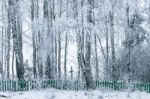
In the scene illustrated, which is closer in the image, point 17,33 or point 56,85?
point 17,33

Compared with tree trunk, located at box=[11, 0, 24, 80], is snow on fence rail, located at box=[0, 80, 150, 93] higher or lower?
lower

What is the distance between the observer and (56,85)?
25.0 meters

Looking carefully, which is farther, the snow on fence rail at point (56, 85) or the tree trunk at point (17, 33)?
the snow on fence rail at point (56, 85)

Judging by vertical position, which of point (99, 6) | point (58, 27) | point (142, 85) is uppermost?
point (99, 6)

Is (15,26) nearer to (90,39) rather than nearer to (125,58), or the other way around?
(90,39)

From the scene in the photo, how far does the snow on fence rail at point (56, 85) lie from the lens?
79.8ft

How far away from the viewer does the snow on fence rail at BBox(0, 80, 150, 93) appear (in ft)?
79.8

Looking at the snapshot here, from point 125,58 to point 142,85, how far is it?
9998 mm

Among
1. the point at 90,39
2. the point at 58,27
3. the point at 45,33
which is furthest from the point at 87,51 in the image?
the point at 45,33

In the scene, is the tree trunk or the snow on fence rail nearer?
the tree trunk

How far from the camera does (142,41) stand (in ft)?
118

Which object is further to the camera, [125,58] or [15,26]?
[125,58]

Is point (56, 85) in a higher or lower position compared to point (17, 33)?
lower

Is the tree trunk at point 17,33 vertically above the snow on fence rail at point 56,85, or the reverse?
the tree trunk at point 17,33
